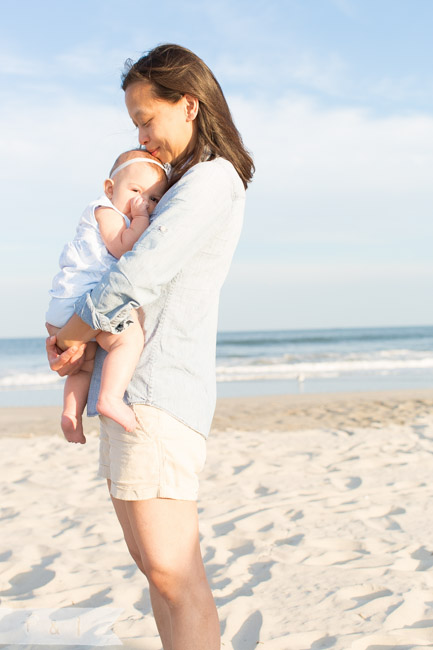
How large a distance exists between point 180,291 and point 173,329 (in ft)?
0.33

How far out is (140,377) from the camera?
168cm

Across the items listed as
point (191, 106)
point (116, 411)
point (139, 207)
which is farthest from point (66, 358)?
point (191, 106)

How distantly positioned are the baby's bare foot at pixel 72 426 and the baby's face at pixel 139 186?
637mm

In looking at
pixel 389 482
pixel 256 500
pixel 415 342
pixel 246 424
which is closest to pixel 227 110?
pixel 256 500

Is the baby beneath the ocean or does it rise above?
above

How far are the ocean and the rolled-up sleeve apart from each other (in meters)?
11.2

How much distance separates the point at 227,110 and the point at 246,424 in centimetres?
699

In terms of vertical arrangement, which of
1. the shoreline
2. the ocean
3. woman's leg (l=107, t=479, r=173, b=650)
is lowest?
the ocean

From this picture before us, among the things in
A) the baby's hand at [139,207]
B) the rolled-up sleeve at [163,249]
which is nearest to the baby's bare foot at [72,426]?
the rolled-up sleeve at [163,249]

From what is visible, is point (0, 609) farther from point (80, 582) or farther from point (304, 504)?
point (304, 504)

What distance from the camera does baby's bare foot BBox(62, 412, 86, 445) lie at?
1.93 meters

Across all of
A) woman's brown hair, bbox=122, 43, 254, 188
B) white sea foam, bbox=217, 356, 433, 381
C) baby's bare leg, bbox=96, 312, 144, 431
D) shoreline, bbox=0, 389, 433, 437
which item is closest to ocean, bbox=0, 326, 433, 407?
white sea foam, bbox=217, 356, 433, 381

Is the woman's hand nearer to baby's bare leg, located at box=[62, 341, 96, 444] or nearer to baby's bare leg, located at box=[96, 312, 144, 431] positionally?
baby's bare leg, located at box=[62, 341, 96, 444]

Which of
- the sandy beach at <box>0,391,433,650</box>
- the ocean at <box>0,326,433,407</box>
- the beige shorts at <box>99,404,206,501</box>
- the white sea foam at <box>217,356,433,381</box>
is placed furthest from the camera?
the white sea foam at <box>217,356,433,381</box>
